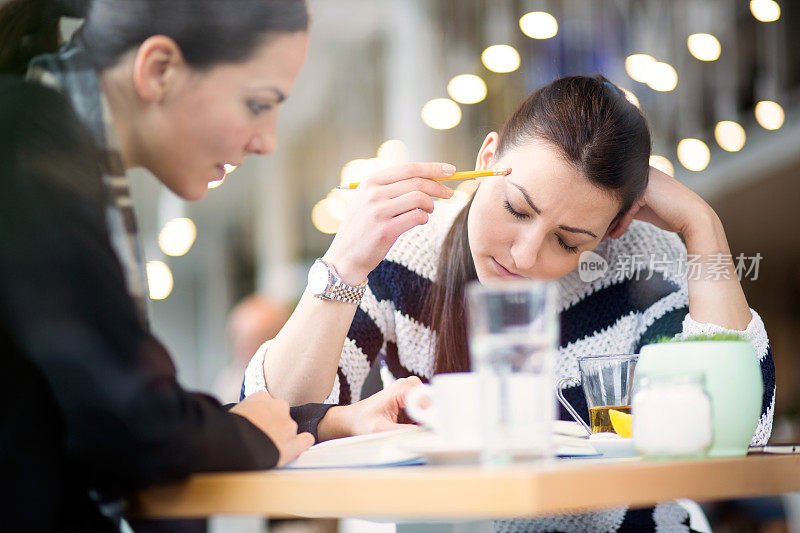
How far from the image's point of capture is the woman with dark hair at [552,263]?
121 cm

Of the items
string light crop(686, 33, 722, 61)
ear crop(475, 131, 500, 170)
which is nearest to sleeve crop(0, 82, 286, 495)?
ear crop(475, 131, 500, 170)

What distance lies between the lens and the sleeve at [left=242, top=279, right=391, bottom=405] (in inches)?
52.6

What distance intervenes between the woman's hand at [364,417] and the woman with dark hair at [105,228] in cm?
19

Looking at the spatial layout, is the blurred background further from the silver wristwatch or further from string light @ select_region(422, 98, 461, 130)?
the silver wristwatch

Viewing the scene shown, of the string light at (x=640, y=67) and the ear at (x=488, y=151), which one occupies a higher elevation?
the string light at (x=640, y=67)

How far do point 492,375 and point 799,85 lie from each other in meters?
4.37

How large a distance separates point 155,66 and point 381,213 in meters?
0.44

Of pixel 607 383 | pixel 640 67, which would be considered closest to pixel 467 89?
pixel 640 67

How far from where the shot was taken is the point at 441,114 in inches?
153

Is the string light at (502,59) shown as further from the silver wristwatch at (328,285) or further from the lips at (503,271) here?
the silver wristwatch at (328,285)

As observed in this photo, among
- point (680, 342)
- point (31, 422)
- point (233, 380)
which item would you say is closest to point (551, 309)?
point (680, 342)

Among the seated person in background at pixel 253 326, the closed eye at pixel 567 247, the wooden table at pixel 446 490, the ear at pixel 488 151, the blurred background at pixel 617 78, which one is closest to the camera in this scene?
the wooden table at pixel 446 490

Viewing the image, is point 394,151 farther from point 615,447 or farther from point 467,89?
point 615,447

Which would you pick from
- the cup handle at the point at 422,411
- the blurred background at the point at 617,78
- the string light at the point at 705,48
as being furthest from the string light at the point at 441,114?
the cup handle at the point at 422,411
